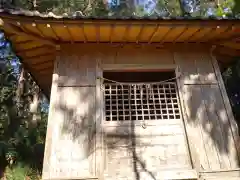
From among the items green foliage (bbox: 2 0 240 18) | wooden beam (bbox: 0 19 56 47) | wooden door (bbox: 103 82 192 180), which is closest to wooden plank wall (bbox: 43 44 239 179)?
wooden door (bbox: 103 82 192 180)

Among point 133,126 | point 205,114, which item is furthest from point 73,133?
point 205,114

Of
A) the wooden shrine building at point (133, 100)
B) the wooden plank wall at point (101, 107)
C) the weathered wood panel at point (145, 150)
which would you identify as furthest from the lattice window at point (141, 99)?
the weathered wood panel at point (145, 150)

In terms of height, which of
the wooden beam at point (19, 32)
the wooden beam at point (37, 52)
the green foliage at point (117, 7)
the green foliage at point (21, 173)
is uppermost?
the green foliage at point (117, 7)

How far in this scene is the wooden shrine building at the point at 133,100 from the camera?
3.51 meters

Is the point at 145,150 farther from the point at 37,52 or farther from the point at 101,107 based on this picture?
the point at 37,52

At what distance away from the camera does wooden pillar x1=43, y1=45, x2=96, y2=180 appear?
11.2 feet

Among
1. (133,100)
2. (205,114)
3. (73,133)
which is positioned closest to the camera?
(73,133)

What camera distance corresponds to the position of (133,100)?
433 centimetres

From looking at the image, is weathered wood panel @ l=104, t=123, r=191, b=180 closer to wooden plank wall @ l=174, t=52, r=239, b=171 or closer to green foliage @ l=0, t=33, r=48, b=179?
wooden plank wall @ l=174, t=52, r=239, b=171

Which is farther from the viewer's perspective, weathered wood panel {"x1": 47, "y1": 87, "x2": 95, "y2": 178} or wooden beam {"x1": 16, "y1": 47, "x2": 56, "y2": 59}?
Result: wooden beam {"x1": 16, "y1": 47, "x2": 56, "y2": 59}

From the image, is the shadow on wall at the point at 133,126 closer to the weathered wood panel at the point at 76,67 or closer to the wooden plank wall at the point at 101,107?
the wooden plank wall at the point at 101,107

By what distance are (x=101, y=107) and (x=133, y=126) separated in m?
0.64

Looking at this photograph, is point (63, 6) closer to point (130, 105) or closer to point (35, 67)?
point (35, 67)

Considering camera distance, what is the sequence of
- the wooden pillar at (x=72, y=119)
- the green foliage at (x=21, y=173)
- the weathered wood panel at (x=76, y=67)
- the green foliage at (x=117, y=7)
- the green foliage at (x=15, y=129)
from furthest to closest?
the green foliage at (x=117, y=7), the green foliage at (x=15, y=129), the green foliage at (x=21, y=173), the weathered wood panel at (x=76, y=67), the wooden pillar at (x=72, y=119)
